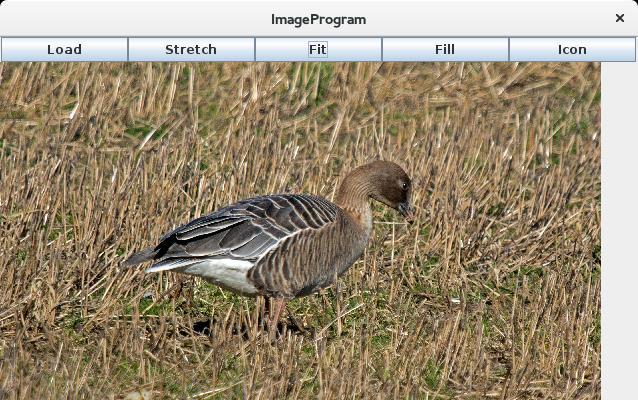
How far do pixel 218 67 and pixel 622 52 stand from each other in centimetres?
573

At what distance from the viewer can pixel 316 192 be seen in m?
8.88

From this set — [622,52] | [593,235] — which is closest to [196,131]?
[593,235]

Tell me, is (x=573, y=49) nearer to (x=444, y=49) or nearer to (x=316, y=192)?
(x=444, y=49)

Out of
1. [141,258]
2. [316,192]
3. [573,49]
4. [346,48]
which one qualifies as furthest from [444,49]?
[316,192]

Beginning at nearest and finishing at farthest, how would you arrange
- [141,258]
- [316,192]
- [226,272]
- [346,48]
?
[346,48] < [141,258] < [226,272] < [316,192]

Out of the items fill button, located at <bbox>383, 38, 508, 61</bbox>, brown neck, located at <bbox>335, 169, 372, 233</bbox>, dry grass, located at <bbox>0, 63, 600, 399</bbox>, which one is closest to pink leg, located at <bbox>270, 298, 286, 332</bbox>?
dry grass, located at <bbox>0, 63, 600, 399</bbox>

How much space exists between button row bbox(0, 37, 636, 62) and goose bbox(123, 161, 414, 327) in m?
1.13

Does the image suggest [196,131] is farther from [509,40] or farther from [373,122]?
[509,40]

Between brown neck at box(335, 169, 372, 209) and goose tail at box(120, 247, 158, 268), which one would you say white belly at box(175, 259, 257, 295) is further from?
brown neck at box(335, 169, 372, 209)

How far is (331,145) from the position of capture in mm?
9742

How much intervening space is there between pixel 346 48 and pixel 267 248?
146 cm

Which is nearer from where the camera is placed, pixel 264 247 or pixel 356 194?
pixel 264 247

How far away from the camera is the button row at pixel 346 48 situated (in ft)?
20.7

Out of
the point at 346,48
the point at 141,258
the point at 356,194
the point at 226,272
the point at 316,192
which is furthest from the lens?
the point at 316,192
